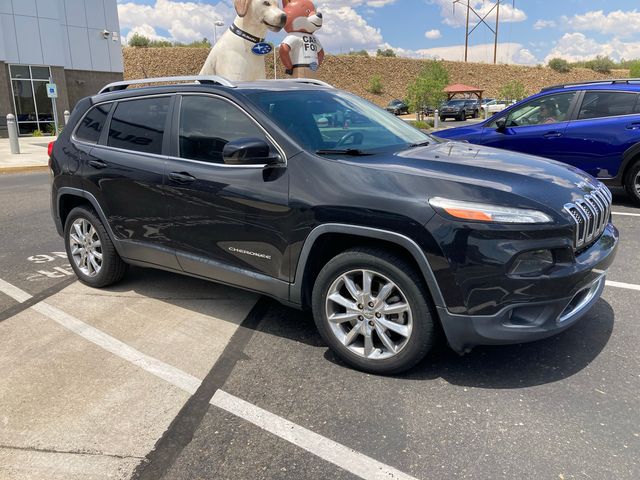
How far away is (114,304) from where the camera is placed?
4.63 metres

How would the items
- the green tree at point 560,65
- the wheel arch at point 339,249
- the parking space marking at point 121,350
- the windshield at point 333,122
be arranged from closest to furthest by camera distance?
1. the wheel arch at point 339,249
2. the parking space marking at point 121,350
3. the windshield at point 333,122
4. the green tree at point 560,65

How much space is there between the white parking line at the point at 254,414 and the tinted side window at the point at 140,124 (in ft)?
4.70

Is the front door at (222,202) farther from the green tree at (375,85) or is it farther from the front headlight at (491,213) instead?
the green tree at (375,85)

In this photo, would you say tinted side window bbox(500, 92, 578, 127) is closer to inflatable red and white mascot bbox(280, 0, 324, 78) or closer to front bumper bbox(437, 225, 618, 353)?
front bumper bbox(437, 225, 618, 353)

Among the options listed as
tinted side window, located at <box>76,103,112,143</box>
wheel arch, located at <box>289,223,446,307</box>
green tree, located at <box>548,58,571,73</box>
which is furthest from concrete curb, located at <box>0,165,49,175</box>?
green tree, located at <box>548,58,571,73</box>

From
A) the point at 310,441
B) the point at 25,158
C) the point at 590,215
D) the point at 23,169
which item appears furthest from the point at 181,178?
the point at 25,158

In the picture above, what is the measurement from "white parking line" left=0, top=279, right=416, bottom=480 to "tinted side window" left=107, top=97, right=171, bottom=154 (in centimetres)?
143

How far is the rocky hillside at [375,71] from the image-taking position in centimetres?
6059

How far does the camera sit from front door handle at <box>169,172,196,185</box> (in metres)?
3.91

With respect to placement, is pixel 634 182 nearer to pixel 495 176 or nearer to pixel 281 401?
pixel 495 176

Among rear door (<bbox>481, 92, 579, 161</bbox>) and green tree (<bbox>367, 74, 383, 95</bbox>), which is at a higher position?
green tree (<bbox>367, 74, 383, 95</bbox>)

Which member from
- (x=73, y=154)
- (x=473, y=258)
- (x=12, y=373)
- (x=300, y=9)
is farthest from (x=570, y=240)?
(x=300, y=9)

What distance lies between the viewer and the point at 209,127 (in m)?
3.98

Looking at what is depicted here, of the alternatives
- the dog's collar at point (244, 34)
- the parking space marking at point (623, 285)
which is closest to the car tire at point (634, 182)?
the parking space marking at point (623, 285)
